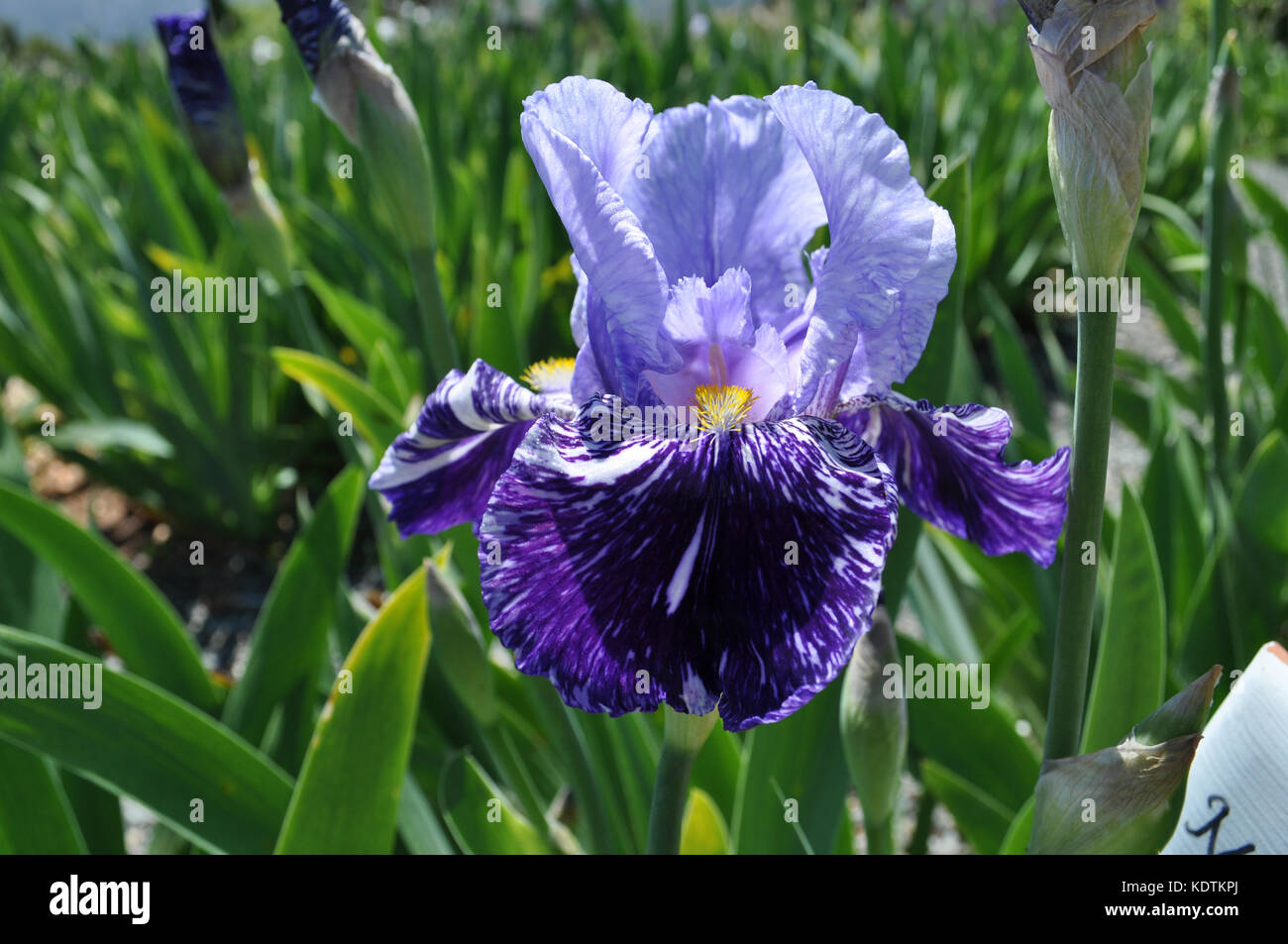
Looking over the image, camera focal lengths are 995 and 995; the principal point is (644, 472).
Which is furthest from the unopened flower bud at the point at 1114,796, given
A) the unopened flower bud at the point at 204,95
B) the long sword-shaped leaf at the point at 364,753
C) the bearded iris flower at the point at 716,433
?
the unopened flower bud at the point at 204,95

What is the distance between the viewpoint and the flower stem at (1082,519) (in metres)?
0.48

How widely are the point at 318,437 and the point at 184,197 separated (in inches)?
30.0

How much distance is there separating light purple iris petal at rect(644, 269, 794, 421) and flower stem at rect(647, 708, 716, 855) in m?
0.19

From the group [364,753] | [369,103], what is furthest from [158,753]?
[369,103]

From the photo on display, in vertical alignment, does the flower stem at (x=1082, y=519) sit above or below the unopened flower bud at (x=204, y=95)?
below

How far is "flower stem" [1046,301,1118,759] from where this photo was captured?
0.48m

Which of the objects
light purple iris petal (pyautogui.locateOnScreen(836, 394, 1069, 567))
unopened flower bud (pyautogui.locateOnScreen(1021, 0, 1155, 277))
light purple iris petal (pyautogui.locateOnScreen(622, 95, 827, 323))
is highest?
light purple iris petal (pyautogui.locateOnScreen(622, 95, 827, 323))

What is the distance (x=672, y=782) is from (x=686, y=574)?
0.59ft

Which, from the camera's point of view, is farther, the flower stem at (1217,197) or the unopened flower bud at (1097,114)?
the flower stem at (1217,197)

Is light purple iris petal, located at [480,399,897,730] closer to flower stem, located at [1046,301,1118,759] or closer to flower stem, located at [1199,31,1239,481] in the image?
flower stem, located at [1046,301,1118,759]

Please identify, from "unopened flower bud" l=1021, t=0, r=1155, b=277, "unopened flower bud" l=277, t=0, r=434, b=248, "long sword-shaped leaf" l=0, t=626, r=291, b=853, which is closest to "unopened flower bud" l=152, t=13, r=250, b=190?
"unopened flower bud" l=277, t=0, r=434, b=248

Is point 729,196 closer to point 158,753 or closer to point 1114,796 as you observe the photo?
point 1114,796

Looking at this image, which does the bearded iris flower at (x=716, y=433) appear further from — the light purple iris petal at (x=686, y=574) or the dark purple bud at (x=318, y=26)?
the dark purple bud at (x=318, y=26)
